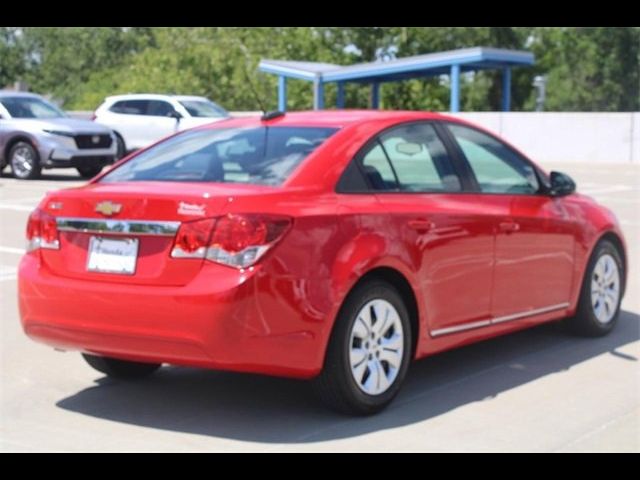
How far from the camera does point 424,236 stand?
6223 mm

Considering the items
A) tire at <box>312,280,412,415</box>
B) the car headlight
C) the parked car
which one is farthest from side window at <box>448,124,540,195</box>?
the car headlight

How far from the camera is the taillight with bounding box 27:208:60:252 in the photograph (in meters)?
5.95

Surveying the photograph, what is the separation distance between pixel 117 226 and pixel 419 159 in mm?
1848

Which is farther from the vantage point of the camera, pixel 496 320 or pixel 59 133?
pixel 59 133

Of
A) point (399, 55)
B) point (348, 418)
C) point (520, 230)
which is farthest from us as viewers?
point (399, 55)

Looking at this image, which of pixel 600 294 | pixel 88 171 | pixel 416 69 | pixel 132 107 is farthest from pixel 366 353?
pixel 416 69

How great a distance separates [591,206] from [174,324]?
11.6 ft

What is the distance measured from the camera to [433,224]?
20.6 ft

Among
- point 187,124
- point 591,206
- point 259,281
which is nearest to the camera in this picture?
point 259,281

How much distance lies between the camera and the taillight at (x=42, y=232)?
5.95 metres

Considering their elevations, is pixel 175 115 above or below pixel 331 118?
below

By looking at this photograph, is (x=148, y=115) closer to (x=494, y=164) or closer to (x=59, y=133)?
(x=59, y=133)
